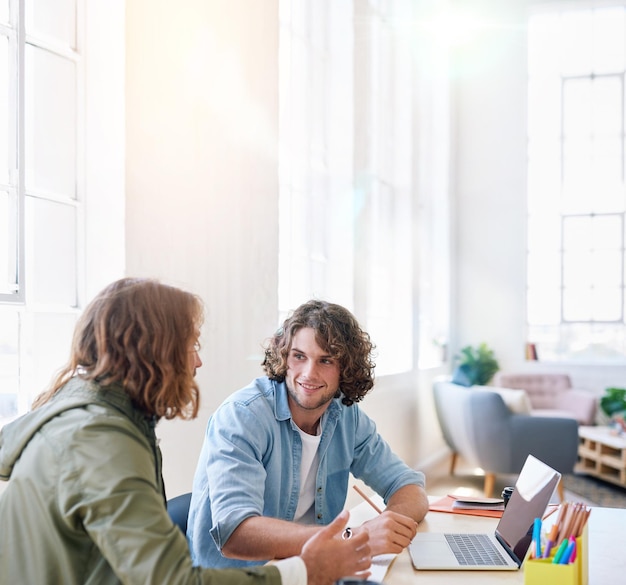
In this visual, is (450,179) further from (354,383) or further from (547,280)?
(354,383)

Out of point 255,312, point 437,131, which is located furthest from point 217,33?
point 437,131

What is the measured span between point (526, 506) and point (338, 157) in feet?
11.3

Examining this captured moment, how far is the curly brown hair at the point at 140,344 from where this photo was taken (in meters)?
1.34

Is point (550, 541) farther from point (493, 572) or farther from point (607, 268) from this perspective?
point (607, 268)

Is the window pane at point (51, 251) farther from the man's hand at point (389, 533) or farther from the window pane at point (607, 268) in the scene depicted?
the window pane at point (607, 268)

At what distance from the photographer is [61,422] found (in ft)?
4.20

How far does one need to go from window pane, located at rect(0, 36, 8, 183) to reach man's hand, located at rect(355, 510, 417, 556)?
1.44 metres

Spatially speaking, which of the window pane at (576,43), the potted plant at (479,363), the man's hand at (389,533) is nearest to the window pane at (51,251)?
the man's hand at (389,533)

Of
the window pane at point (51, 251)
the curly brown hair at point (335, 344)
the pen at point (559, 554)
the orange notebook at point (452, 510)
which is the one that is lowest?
the orange notebook at point (452, 510)

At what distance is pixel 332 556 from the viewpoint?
1.42m

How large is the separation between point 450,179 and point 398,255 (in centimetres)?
222

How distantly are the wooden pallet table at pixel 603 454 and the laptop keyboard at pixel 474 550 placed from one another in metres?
4.67

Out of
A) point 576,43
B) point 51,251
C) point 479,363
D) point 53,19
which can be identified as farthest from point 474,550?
point 576,43

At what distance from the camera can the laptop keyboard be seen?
5.73 feet
